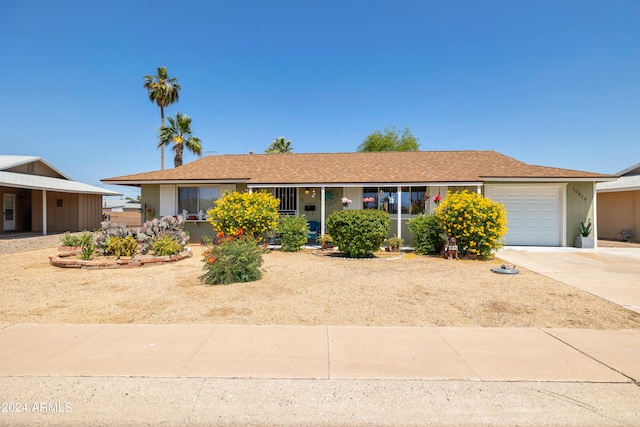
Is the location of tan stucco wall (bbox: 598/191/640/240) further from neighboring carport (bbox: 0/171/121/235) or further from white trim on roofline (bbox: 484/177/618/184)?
neighboring carport (bbox: 0/171/121/235)

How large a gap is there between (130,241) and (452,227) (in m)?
10.2

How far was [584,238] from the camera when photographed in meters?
12.8

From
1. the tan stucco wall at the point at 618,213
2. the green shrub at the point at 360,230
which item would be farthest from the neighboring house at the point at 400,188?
the tan stucco wall at the point at 618,213

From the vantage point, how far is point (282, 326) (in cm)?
461

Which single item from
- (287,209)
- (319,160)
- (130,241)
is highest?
(319,160)

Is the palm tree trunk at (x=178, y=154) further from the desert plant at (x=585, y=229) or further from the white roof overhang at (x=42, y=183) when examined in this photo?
the desert plant at (x=585, y=229)

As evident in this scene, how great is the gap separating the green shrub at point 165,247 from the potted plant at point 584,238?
15.2m

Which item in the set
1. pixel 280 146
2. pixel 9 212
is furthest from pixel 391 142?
pixel 9 212

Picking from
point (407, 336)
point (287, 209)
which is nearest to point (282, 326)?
point (407, 336)

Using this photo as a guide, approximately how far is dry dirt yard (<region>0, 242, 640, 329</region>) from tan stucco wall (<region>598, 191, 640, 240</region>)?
13.9 meters

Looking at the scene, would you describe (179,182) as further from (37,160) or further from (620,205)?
(620,205)

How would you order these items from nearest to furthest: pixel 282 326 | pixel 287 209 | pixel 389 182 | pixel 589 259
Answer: pixel 282 326
pixel 589 259
pixel 389 182
pixel 287 209

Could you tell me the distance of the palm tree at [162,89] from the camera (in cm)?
2656

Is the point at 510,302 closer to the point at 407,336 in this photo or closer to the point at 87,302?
the point at 407,336
